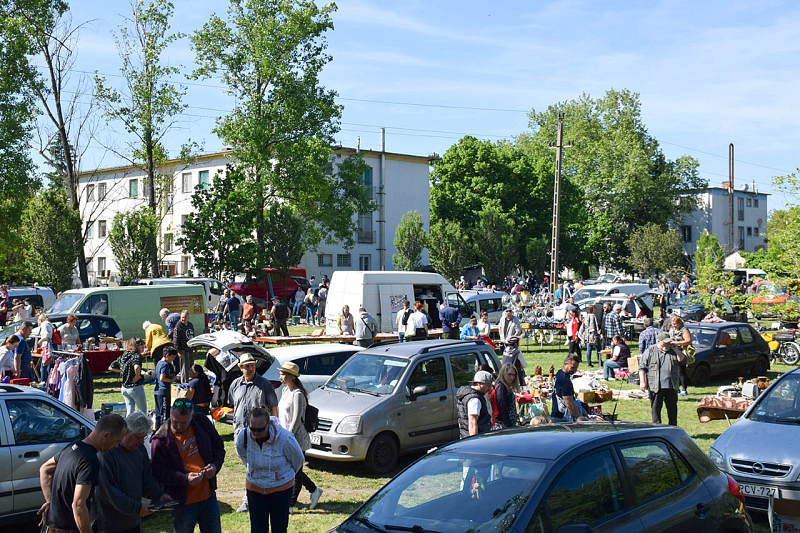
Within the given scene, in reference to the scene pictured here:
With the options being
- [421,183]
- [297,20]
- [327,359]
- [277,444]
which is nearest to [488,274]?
[421,183]

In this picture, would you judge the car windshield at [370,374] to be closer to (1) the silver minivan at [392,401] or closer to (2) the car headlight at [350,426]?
(1) the silver minivan at [392,401]

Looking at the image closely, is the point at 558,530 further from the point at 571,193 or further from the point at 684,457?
the point at 571,193

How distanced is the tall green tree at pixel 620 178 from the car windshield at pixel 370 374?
5641 cm

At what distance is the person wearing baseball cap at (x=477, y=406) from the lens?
800cm

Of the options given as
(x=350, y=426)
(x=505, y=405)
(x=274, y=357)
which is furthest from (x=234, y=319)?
(x=505, y=405)

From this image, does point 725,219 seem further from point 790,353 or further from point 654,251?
point 790,353

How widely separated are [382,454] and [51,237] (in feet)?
95.1

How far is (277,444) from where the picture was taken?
20.6 feet

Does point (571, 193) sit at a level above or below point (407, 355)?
above

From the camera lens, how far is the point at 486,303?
28.8 meters

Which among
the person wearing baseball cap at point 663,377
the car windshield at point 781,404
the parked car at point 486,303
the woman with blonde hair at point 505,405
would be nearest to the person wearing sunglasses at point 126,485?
the woman with blonde hair at point 505,405

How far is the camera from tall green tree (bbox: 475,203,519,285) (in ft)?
169

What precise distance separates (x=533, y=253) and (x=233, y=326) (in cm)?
3256

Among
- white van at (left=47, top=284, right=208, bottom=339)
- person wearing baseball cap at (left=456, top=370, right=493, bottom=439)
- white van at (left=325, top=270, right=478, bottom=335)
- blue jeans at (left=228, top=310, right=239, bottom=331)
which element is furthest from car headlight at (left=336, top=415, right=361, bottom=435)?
blue jeans at (left=228, top=310, right=239, bottom=331)
